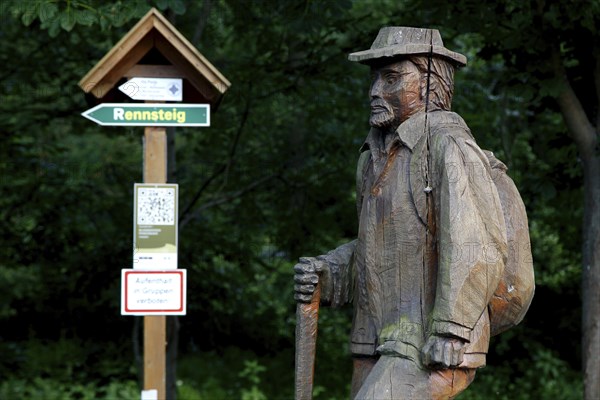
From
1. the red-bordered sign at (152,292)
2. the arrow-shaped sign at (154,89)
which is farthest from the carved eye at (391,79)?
the arrow-shaped sign at (154,89)

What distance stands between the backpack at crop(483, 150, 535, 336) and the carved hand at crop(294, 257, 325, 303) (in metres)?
0.79

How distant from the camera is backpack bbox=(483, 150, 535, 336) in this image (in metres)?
5.25

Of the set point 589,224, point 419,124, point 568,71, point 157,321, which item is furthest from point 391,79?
point 568,71

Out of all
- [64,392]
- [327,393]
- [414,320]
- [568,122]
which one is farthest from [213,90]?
[64,392]

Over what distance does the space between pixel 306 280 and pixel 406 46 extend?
1104 millimetres

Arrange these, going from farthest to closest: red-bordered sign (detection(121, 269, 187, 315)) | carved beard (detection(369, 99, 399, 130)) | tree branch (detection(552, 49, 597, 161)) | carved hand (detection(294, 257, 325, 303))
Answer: tree branch (detection(552, 49, 597, 161))
red-bordered sign (detection(121, 269, 187, 315))
carved hand (detection(294, 257, 325, 303))
carved beard (detection(369, 99, 399, 130))

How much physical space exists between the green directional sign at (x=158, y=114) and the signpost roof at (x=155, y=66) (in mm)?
194

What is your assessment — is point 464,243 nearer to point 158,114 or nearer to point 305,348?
point 305,348

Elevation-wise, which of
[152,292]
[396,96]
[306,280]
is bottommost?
[152,292]

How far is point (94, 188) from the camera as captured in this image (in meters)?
13.5

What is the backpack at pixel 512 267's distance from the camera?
525 cm

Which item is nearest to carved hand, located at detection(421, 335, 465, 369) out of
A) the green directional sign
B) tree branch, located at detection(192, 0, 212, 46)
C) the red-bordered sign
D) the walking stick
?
the walking stick

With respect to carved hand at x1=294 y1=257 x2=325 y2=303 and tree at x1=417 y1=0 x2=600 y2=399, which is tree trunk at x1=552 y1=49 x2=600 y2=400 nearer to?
tree at x1=417 y1=0 x2=600 y2=399

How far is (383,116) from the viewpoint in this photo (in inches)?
211
